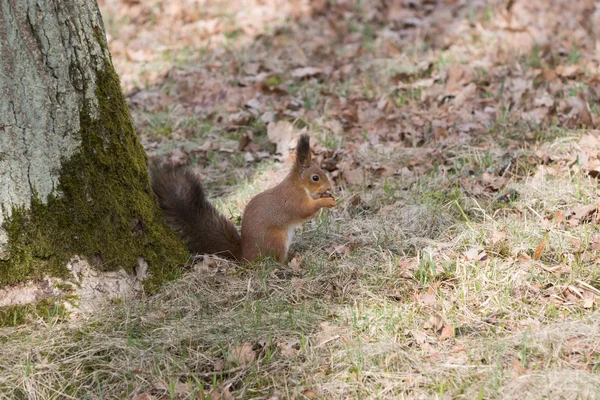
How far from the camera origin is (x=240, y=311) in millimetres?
2889

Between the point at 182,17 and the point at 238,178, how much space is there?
4.07 metres

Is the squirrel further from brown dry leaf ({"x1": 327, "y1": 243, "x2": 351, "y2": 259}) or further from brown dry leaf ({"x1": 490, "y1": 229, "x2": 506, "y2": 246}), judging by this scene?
brown dry leaf ({"x1": 490, "y1": 229, "x2": 506, "y2": 246})

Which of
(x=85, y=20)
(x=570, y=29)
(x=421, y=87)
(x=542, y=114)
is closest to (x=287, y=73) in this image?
(x=421, y=87)

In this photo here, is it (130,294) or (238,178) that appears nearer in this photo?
(130,294)

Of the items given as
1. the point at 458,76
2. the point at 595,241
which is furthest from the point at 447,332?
the point at 458,76

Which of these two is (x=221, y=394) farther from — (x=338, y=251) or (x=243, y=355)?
(x=338, y=251)

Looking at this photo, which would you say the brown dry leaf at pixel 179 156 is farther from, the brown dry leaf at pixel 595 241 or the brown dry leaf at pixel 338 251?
the brown dry leaf at pixel 595 241

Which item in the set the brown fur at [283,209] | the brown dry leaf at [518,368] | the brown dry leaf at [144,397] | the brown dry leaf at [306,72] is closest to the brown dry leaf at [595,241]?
the brown dry leaf at [518,368]

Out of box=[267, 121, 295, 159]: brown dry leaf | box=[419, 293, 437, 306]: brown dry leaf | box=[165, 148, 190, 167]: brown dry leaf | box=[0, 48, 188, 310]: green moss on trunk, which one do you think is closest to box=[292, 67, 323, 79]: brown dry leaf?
box=[267, 121, 295, 159]: brown dry leaf

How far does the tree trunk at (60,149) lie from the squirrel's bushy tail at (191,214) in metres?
0.19

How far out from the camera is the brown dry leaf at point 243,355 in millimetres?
2570

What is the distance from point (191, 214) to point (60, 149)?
71 centimetres

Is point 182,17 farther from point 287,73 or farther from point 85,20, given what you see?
point 85,20

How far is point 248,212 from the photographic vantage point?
3.36 meters
